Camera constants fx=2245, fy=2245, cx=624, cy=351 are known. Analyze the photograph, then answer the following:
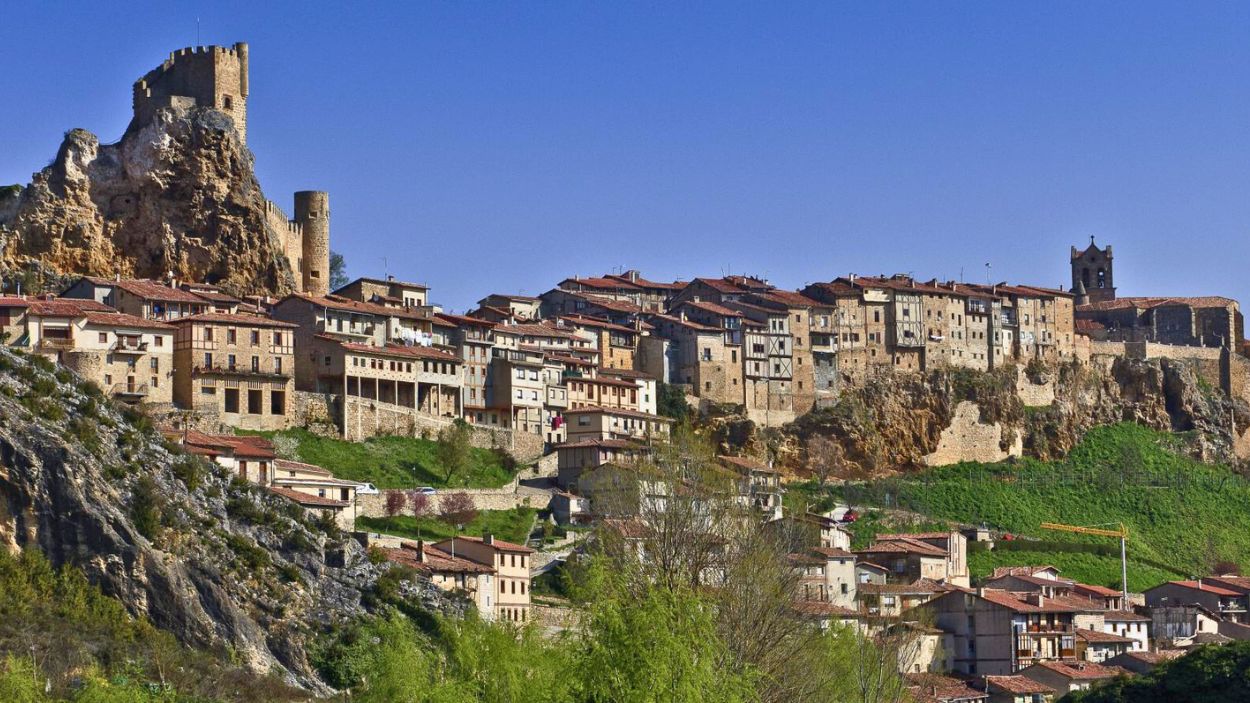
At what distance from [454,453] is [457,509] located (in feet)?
17.6

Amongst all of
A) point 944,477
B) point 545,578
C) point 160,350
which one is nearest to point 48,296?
point 160,350

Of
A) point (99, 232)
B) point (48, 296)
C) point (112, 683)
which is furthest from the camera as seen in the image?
point (99, 232)

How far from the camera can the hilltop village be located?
79.6 meters

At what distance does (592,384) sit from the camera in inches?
4166

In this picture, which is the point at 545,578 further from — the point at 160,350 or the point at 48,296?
the point at 48,296

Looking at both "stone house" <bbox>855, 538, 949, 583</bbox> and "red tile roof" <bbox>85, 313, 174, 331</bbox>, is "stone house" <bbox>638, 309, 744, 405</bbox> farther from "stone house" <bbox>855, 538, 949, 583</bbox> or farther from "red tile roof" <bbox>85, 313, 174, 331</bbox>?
"red tile roof" <bbox>85, 313, 174, 331</bbox>

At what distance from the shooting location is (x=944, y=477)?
114m

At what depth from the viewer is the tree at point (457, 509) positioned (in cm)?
8525

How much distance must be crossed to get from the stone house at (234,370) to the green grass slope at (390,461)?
1.44 metres

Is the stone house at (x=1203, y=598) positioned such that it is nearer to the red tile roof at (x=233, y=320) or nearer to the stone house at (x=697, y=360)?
the stone house at (x=697, y=360)

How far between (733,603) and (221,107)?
6077cm

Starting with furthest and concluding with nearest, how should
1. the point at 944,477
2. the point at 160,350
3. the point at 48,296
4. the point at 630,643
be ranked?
the point at 944,477, the point at 48,296, the point at 160,350, the point at 630,643

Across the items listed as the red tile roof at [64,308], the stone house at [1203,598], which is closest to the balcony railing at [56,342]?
the red tile roof at [64,308]

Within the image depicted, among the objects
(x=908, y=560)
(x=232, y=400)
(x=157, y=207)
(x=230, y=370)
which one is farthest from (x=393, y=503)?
(x=157, y=207)
